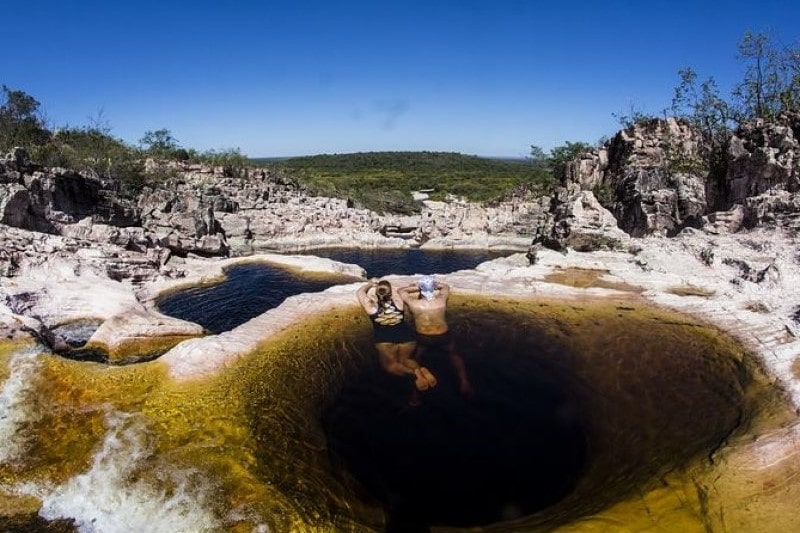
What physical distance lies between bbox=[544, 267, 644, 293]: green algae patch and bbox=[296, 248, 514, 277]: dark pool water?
51.0 ft

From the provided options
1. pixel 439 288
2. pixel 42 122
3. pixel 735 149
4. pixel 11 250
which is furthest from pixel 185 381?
pixel 42 122

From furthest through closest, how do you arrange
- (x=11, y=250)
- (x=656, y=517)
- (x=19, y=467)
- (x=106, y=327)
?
(x=11, y=250)
(x=106, y=327)
(x=19, y=467)
(x=656, y=517)

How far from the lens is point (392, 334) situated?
455 inches

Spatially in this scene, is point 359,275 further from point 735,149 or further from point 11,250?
point 735,149

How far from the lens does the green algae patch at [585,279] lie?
14.8m

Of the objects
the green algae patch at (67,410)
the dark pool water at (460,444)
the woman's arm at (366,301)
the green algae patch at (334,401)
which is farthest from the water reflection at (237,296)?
the dark pool water at (460,444)

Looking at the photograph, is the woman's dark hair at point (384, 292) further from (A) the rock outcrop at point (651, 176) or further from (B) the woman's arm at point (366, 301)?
(A) the rock outcrop at point (651, 176)

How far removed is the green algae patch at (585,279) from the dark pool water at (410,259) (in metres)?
15.5

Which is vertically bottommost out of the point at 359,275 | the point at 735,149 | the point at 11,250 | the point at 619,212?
the point at 359,275

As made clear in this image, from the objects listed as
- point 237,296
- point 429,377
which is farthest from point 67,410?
point 237,296

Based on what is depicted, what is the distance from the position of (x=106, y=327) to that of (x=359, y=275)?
46.8 ft

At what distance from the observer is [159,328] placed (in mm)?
12602

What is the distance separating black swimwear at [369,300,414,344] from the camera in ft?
37.9

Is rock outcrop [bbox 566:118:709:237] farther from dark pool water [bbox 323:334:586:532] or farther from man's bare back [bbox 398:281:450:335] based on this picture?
dark pool water [bbox 323:334:586:532]
